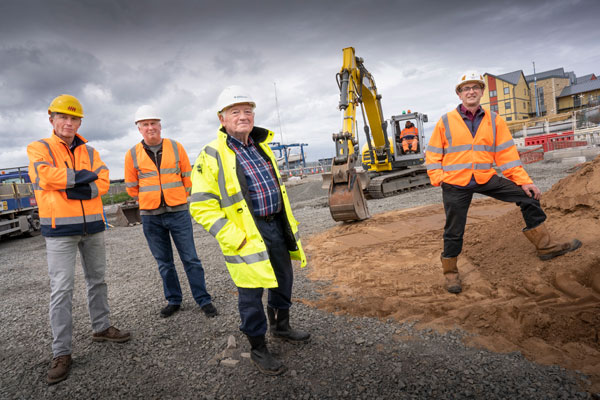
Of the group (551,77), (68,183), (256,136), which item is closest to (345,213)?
(256,136)

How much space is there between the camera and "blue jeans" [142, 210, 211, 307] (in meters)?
4.07

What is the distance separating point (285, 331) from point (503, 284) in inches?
92.7

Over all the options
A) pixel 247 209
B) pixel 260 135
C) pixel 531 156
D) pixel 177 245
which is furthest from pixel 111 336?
pixel 531 156

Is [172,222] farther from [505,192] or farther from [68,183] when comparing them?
[505,192]

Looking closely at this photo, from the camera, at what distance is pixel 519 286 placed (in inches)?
145

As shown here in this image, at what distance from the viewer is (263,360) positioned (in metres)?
2.81

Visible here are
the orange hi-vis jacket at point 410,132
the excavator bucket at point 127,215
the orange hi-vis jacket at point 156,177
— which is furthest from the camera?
the excavator bucket at point 127,215

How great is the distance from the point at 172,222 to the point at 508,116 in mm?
54338

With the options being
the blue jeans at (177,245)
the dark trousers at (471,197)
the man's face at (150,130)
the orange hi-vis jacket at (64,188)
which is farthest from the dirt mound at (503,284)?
the man's face at (150,130)

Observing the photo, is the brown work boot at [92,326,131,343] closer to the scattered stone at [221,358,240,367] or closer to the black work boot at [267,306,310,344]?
the scattered stone at [221,358,240,367]

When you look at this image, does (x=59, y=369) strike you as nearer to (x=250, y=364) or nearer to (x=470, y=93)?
(x=250, y=364)

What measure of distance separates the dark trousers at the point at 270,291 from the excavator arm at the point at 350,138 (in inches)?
202

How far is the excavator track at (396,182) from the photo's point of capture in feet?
42.7

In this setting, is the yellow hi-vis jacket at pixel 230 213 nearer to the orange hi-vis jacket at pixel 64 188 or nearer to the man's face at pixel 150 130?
the orange hi-vis jacket at pixel 64 188
